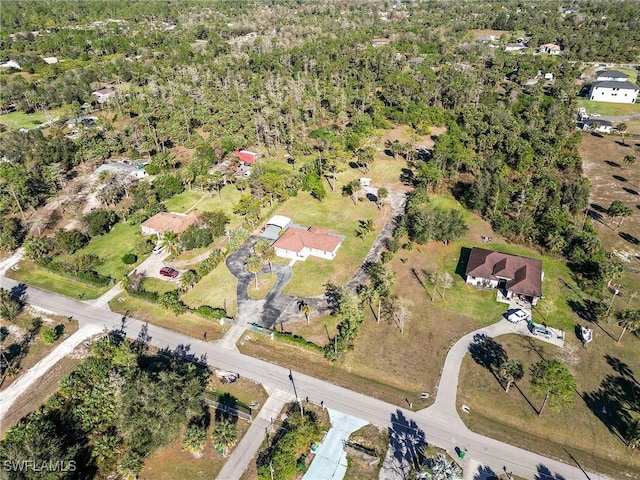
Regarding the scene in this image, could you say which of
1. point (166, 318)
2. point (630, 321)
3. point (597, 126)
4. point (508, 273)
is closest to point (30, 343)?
point (166, 318)

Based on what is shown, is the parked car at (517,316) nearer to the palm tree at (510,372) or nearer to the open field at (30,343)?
the palm tree at (510,372)

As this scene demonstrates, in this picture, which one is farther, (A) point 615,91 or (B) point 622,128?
(A) point 615,91

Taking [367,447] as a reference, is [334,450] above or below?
below

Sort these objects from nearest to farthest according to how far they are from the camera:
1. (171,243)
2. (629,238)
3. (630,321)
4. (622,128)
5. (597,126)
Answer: (630,321) → (171,243) → (629,238) → (622,128) → (597,126)

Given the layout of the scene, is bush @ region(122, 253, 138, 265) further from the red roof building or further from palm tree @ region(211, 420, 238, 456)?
the red roof building

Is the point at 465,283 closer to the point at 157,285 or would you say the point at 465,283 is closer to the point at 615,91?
the point at 157,285

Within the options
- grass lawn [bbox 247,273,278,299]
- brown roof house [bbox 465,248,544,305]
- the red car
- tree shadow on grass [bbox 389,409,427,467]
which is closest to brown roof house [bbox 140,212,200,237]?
the red car

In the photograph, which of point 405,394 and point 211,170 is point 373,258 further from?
point 211,170
